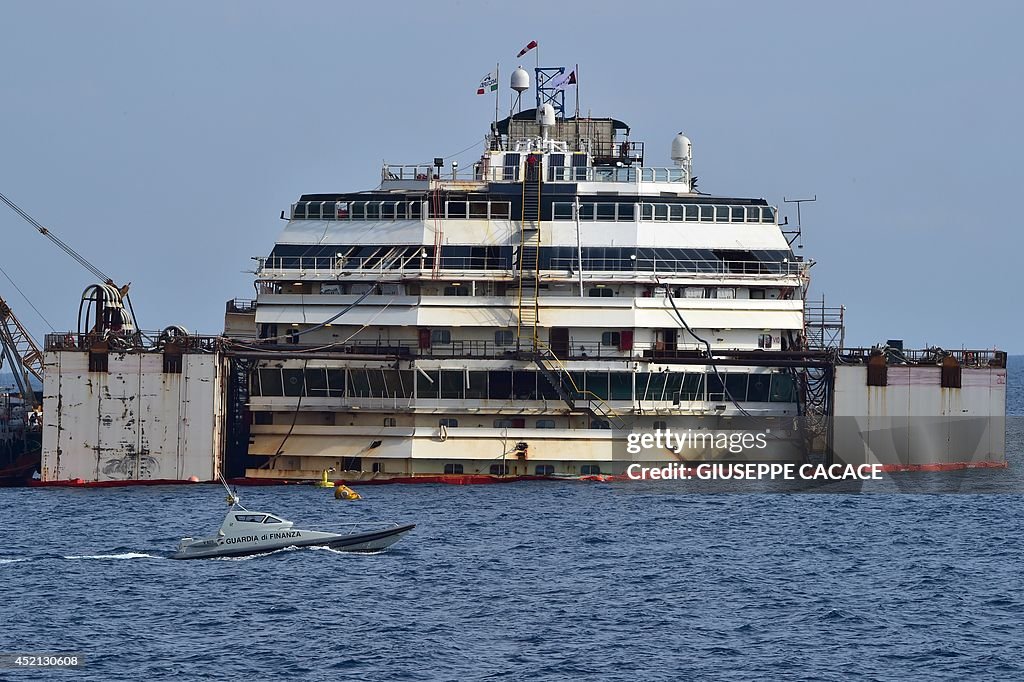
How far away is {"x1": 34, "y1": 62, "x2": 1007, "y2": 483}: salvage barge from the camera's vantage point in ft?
285

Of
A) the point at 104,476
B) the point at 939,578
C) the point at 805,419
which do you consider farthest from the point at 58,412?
the point at 939,578

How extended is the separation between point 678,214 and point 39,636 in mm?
46418

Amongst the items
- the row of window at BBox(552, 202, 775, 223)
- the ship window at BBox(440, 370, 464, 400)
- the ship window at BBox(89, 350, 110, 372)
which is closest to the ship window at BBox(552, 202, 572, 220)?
the row of window at BBox(552, 202, 775, 223)

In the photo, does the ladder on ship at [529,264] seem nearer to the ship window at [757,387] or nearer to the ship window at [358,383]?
the ship window at [358,383]

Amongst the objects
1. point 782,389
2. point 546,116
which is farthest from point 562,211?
point 782,389

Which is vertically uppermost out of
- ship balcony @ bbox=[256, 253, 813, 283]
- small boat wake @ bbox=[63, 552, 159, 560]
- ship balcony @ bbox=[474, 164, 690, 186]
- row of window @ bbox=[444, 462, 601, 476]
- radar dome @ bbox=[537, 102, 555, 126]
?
radar dome @ bbox=[537, 102, 555, 126]

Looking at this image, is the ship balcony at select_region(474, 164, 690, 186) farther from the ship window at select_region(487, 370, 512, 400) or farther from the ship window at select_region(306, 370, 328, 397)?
the ship window at select_region(306, 370, 328, 397)

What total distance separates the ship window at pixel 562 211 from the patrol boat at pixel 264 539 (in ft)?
87.4

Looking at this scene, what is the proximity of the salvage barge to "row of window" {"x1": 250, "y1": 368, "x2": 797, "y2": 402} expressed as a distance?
113 mm

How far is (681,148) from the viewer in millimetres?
101750

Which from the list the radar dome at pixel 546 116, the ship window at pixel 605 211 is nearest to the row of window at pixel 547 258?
the ship window at pixel 605 211

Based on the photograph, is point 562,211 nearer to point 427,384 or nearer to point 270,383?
point 427,384

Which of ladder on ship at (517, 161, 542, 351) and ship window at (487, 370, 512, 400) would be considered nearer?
ship window at (487, 370, 512, 400)

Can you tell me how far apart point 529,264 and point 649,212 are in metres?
7.09
